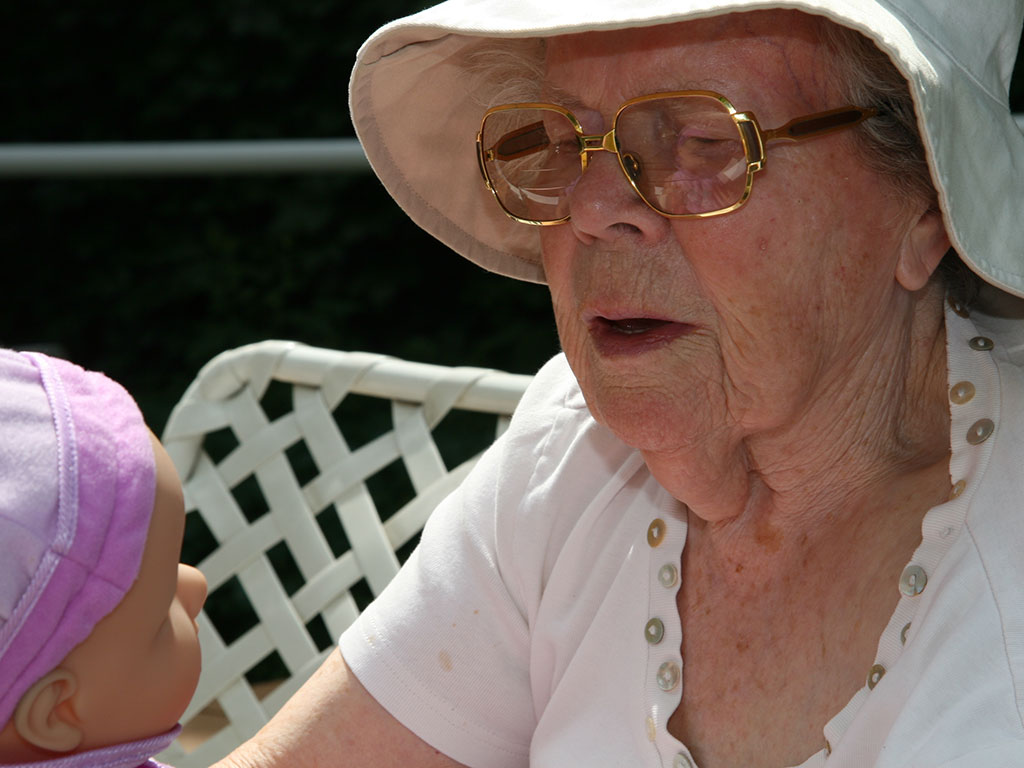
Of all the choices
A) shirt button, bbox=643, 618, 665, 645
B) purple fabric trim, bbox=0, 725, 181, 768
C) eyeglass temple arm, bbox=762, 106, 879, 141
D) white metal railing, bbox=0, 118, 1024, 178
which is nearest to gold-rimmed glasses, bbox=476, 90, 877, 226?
eyeglass temple arm, bbox=762, 106, 879, 141

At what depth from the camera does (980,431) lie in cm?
158

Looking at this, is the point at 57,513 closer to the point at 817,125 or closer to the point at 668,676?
the point at 668,676

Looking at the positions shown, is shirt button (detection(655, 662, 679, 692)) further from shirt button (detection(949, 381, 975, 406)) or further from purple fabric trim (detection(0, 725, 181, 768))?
purple fabric trim (detection(0, 725, 181, 768))

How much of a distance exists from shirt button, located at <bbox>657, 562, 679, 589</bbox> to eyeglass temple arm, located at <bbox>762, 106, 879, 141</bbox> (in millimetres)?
602

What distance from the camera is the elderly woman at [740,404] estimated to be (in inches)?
59.2

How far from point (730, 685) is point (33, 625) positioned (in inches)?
32.9

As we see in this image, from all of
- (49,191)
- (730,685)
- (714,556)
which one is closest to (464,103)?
(714,556)

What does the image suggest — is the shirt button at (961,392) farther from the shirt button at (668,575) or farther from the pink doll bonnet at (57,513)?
the pink doll bonnet at (57,513)

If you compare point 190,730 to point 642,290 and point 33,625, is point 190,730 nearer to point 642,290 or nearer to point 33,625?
point 33,625

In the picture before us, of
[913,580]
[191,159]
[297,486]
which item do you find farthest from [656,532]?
[191,159]

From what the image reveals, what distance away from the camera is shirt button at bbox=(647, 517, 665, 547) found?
1.88 metres

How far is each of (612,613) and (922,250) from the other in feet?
2.08

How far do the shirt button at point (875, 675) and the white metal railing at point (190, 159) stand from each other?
5.49 ft

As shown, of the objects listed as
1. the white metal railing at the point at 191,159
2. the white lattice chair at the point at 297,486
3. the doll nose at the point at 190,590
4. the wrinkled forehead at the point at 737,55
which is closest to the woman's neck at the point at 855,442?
the wrinkled forehead at the point at 737,55
